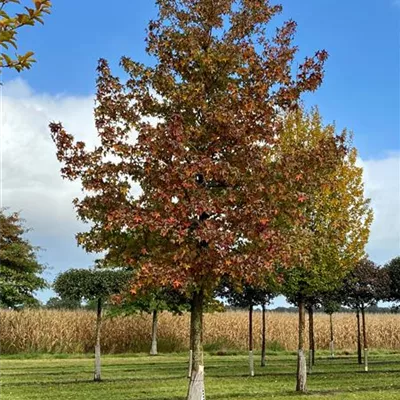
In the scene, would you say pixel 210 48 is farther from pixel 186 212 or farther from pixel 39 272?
pixel 39 272

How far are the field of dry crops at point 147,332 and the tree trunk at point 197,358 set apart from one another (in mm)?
22418

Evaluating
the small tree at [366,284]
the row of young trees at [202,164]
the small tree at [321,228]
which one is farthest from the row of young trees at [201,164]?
the small tree at [366,284]

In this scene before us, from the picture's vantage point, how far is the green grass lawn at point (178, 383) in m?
14.0

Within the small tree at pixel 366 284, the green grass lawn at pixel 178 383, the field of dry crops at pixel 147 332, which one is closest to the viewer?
the green grass lawn at pixel 178 383

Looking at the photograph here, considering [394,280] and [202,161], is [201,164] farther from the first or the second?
[394,280]

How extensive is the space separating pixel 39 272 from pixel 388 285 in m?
19.1

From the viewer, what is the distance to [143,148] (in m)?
10.9

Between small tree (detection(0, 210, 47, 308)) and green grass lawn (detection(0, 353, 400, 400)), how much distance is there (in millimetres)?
10114

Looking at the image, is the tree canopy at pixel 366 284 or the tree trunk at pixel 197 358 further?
the tree canopy at pixel 366 284

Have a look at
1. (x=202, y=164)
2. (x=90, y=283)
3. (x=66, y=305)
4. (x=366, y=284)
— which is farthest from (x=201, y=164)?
(x=66, y=305)

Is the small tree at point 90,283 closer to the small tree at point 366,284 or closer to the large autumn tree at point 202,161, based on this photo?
the large autumn tree at point 202,161

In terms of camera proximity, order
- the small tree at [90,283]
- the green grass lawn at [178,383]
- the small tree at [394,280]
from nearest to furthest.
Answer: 1. the green grass lawn at [178,383]
2. the small tree at [90,283]
3. the small tree at [394,280]

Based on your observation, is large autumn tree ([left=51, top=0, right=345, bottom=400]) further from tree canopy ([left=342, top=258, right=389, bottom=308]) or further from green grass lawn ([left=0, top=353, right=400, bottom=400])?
tree canopy ([left=342, top=258, right=389, bottom=308])

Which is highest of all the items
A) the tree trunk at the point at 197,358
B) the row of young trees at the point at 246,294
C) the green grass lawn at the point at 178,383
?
the row of young trees at the point at 246,294
